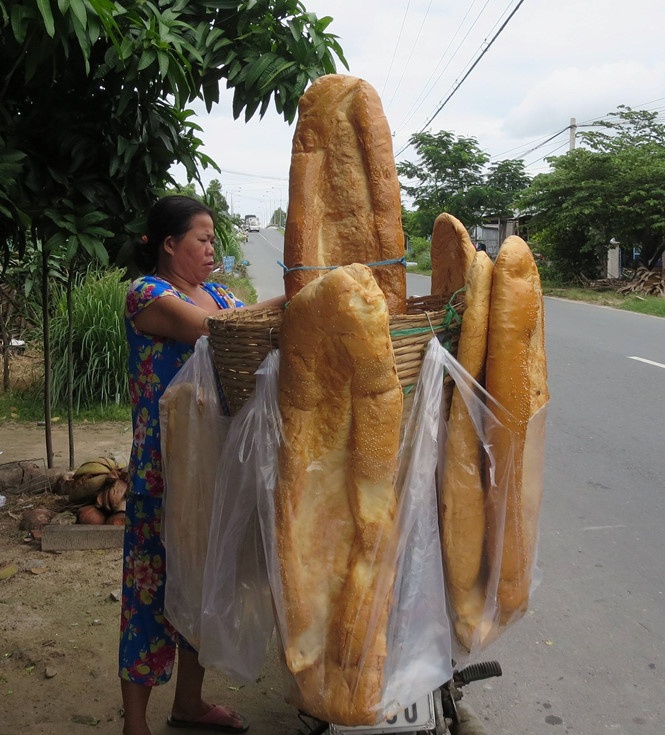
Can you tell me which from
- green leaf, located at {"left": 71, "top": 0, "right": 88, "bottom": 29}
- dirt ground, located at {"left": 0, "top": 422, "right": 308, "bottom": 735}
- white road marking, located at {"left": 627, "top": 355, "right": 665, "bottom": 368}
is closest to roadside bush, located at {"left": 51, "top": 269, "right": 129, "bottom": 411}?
dirt ground, located at {"left": 0, "top": 422, "right": 308, "bottom": 735}

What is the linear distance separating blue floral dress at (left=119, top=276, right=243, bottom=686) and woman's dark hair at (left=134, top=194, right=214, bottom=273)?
0.51ft

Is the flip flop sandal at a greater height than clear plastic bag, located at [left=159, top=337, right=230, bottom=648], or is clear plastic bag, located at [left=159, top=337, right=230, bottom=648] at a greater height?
clear plastic bag, located at [left=159, top=337, right=230, bottom=648]

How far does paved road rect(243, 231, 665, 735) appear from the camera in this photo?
8.56 ft

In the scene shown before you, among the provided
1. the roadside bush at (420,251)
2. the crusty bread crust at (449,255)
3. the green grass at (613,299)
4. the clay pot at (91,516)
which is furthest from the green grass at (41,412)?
the roadside bush at (420,251)

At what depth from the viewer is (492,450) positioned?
1.49m

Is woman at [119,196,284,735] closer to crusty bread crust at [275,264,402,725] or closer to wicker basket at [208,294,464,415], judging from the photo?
wicker basket at [208,294,464,415]

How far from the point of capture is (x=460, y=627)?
4.96 ft

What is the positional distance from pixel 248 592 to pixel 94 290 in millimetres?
6435

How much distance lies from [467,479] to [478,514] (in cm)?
8

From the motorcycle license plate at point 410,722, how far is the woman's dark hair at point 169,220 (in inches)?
54.0

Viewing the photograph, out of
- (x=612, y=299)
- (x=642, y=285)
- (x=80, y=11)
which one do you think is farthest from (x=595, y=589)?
(x=642, y=285)

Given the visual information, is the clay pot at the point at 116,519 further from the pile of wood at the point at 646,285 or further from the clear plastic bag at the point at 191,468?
the pile of wood at the point at 646,285

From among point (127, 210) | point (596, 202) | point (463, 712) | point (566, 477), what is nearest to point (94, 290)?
point (127, 210)

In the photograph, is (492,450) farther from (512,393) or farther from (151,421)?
(151,421)
